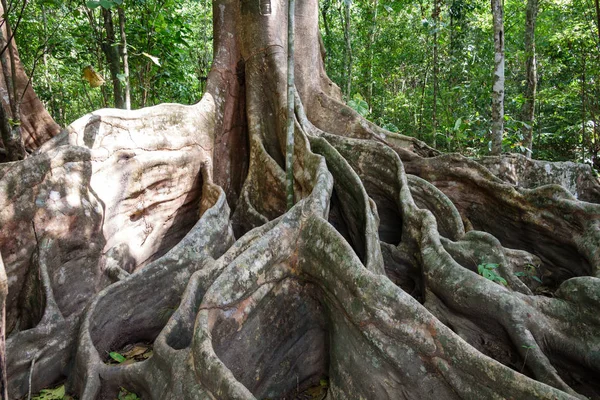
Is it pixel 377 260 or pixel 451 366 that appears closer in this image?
pixel 451 366

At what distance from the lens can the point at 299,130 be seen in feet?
15.8

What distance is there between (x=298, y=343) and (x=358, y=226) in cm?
151

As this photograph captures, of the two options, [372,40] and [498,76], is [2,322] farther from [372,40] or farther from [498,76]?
[372,40]

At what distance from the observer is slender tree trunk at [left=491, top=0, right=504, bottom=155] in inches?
230

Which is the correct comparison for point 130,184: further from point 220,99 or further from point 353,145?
point 353,145

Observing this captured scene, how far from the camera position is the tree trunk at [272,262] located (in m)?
2.53

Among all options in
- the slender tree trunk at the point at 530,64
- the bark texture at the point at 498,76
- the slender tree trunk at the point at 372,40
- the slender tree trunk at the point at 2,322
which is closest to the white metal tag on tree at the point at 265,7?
the bark texture at the point at 498,76

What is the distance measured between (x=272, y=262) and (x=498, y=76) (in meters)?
4.59

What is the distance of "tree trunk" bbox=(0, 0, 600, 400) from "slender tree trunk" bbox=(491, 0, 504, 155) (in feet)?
2.32

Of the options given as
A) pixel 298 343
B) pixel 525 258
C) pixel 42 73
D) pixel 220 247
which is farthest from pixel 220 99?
pixel 42 73

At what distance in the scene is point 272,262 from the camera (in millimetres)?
2971

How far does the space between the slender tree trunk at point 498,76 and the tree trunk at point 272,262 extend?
2.32ft

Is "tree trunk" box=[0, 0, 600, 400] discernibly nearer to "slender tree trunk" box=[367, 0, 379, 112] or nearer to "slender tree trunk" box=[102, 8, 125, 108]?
"slender tree trunk" box=[102, 8, 125, 108]

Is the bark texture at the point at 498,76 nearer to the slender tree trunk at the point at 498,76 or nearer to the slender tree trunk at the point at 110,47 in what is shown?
the slender tree trunk at the point at 498,76
